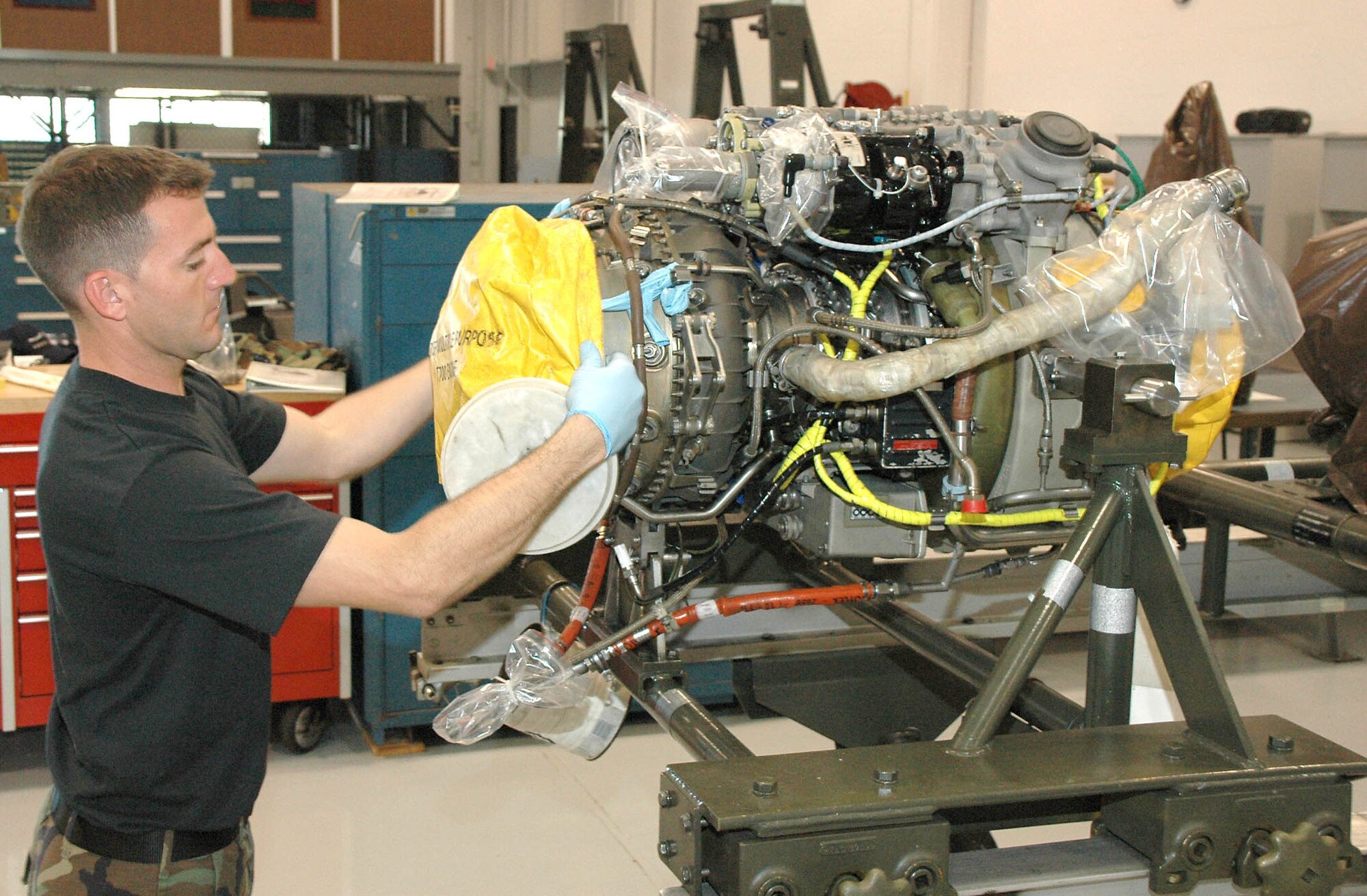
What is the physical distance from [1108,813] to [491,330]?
94 centimetres

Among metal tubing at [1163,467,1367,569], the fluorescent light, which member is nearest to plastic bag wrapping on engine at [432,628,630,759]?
metal tubing at [1163,467,1367,569]

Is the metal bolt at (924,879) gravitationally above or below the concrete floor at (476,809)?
above

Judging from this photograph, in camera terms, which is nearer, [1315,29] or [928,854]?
[928,854]

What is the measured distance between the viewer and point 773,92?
5.32 m

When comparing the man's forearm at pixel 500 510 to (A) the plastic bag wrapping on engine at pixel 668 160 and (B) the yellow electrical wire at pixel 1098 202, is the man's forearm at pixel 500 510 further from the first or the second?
(B) the yellow electrical wire at pixel 1098 202

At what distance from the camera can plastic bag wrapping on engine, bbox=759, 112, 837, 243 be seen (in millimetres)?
1688

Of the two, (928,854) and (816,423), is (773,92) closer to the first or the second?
(816,423)

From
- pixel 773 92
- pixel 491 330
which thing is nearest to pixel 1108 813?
pixel 491 330

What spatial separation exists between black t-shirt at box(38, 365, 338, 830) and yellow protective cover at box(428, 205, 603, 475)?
0.25m

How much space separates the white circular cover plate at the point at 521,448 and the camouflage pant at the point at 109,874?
0.61 m

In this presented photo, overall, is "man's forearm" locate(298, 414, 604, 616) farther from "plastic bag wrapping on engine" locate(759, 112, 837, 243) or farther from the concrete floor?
the concrete floor

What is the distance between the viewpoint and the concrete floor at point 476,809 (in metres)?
2.65

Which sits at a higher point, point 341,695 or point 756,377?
point 756,377

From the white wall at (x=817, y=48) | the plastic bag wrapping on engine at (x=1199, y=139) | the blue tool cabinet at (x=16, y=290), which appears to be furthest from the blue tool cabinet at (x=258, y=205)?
the plastic bag wrapping on engine at (x=1199, y=139)
